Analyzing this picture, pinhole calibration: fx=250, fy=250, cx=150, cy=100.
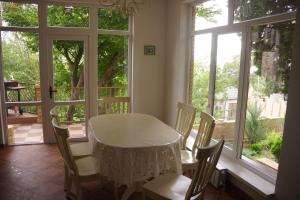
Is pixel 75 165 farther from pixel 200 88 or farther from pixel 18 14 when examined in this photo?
pixel 18 14

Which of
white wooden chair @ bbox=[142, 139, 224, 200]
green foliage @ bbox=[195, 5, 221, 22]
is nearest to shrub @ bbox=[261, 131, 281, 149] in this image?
white wooden chair @ bbox=[142, 139, 224, 200]

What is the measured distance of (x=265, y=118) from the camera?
2.71 metres

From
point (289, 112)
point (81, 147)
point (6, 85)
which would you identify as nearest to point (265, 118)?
point (289, 112)

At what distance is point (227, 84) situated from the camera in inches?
129

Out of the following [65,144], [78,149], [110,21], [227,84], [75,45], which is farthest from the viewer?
[110,21]

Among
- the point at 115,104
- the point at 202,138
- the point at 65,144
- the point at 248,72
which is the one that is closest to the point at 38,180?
the point at 65,144

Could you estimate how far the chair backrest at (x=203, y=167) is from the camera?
1705 millimetres

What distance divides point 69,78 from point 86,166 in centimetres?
224

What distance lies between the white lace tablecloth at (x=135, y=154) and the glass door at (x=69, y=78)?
1996mm

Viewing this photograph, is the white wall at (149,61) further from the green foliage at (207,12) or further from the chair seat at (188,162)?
the chair seat at (188,162)

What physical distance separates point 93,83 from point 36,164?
1.60 metres

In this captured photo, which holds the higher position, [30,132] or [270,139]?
[270,139]

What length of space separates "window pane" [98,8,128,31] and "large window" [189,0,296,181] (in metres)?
1.40

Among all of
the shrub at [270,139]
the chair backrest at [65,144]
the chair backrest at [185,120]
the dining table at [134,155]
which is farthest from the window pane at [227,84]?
the chair backrest at [65,144]
